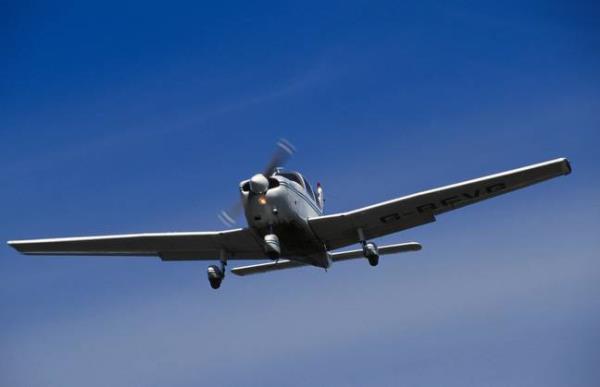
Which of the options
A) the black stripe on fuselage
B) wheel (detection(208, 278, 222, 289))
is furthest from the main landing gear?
wheel (detection(208, 278, 222, 289))

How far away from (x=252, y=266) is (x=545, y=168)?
10.3 metres

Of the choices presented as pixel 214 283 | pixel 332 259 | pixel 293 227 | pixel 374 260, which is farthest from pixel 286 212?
pixel 332 259

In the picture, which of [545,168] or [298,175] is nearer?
[545,168]

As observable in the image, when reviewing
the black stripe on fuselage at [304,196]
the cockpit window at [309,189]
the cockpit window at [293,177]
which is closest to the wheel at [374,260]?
the black stripe on fuselage at [304,196]

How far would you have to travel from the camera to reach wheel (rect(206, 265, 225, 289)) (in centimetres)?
2248

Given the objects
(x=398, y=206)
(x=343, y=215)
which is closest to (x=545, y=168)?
(x=398, y=206)

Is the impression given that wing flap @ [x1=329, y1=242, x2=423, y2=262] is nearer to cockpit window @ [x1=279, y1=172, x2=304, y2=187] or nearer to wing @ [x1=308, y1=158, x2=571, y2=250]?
wing @ [x1=308, y1=158, x2=571, y2=250]

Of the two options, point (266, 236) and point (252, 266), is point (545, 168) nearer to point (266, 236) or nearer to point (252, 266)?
point (266, 236)

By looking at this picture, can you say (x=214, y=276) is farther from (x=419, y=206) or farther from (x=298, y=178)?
(x=419, y=206)

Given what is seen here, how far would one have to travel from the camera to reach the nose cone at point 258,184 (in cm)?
2045

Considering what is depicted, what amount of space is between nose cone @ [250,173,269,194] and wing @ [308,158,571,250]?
2.41m

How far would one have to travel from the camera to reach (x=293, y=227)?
856 inches

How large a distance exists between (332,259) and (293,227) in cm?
418

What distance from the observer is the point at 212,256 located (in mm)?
24375
